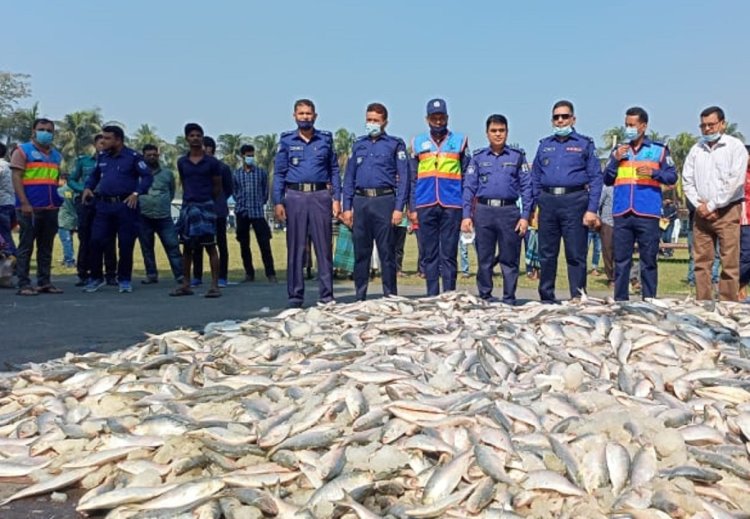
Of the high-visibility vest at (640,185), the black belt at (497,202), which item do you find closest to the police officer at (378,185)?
the black belt at (497,202)

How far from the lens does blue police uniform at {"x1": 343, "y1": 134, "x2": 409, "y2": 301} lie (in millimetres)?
9758

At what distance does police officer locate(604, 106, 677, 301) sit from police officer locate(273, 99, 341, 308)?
3472 mm

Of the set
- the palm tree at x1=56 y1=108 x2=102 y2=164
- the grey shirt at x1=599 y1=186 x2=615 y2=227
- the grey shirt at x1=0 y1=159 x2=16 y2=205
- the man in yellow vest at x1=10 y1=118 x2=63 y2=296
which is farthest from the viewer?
the palm tree at x1=56 y1=108 x2=102 y2=164

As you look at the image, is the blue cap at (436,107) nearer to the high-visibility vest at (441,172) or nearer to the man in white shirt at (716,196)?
the high-visibility vest at (441,172)

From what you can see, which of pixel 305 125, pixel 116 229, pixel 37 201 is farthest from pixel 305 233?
pixel 37 201

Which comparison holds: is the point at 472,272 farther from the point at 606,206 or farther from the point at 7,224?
the point at 7,224

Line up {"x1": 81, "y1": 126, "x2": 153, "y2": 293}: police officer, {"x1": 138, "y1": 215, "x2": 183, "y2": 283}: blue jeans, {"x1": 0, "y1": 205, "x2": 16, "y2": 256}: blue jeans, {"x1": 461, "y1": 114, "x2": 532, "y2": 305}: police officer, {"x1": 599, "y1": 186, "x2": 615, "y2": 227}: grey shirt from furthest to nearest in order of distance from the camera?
{"x1": 599, "y1": 186, "x2": 615, "y2": 227}: grey shirt
{"x1": 138, "y1": 215, "x2": 183, "y2": 283}: blue jeans
{"x1": 0, "y1": 205, "x2": 16, "y2": 256}: blue jeans
{"x1": 81, "y1": 126, "x2": 153, "y2": 293}: police officer
{"x1": 461, "y1": 114, "x2": 532, "y2": 305}: police officer

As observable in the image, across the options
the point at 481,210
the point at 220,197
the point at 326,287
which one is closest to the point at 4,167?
the point at 220,197

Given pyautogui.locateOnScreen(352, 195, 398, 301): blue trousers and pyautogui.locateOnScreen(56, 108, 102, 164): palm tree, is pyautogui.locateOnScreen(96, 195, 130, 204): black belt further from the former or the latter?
pyautogui.locateOnScreen(56, 108, 102, 164): palm tree

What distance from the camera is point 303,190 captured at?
976 centimetres

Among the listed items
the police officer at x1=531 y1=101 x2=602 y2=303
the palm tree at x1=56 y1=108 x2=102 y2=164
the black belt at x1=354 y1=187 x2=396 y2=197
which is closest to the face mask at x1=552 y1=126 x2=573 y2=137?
the police officer at x1=531 y1=101 x2=602 y2=303

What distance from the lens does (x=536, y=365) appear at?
17.8ft

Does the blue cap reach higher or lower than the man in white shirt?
higher

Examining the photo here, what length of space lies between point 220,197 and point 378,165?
4.13 metres
